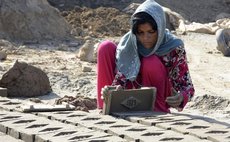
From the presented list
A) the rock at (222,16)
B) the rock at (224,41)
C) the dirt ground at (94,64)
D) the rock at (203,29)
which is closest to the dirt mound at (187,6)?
the dirt ground at (94,64)

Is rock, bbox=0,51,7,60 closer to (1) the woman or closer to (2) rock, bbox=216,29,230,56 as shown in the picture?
(2) rock, bbox=216,29,230,56

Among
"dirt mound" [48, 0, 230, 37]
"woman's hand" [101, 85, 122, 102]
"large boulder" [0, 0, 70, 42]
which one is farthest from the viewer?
"dirt mound" [48, 0, 230, 37]

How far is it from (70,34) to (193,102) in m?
6.90

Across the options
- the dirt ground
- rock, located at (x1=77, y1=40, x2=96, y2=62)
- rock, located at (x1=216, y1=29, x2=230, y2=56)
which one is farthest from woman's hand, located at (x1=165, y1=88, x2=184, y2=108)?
rock, located at (x1=216, y1=29, x2=230, y2=56)

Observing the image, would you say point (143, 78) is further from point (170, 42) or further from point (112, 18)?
point (112, 18)

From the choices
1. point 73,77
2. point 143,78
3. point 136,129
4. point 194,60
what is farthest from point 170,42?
point 194,60

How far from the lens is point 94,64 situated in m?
12.6

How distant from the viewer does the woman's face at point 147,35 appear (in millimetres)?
5926

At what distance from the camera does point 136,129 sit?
16.9ft

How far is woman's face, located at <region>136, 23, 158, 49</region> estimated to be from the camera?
593 centimetres

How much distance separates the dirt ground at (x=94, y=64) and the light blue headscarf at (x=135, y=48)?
239 cm

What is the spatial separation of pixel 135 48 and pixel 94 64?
6513 millimetres

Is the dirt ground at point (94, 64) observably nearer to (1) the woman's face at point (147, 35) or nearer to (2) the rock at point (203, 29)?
(2) the rock at point (203, 29)

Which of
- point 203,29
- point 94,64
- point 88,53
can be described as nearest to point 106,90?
point 94,64
